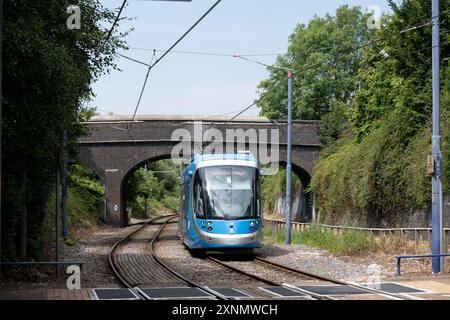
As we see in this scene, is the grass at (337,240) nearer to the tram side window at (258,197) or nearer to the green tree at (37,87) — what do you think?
the tram side window at (258,197)

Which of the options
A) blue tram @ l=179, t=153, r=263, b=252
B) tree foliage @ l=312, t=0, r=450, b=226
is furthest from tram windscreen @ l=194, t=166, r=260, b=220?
tree foliage @ l=312, t=0, r=450, b=226

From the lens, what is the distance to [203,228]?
23.5 metres

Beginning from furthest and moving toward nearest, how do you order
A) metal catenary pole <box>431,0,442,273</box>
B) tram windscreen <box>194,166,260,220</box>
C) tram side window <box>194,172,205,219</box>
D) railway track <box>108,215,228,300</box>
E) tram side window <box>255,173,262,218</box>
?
1. tram side window <box>255,173,262,218</box>
2. tram side window <box>194,172,205,219</box>
3. tram windscreen <box>194,166,260,220</box>
4. metal catenary pole <box>431,0,442,273</box>
5. railway track <box>108,215,228,300</box>

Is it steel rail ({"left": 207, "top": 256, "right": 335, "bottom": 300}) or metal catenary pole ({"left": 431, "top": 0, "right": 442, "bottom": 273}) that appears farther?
metal catenary pole ({"left": 431, "top": 0, "right": 442, "bottom": 273})

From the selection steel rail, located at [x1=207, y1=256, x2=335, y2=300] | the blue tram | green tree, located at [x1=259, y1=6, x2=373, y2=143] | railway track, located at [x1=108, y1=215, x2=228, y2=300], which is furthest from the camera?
green tree, located at [x1=259, y1=6, x2=373, y2=143]

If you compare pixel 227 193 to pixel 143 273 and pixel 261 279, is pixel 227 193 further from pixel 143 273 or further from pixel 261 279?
pixel 261 279

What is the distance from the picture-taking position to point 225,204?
23.5m

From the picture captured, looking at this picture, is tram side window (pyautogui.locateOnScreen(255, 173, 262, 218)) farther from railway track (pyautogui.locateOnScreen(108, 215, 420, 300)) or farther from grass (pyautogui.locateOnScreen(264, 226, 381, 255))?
grass (pyautogui.locateOnScreen(264, 226, 381, 255))

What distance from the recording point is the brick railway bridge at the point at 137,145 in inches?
1992

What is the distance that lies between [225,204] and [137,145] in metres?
29.7

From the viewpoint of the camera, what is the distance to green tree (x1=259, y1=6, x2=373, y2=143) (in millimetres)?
65312

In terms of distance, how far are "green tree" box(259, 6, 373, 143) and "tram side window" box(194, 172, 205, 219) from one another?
4021cm

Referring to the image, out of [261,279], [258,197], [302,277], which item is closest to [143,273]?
[261,279]

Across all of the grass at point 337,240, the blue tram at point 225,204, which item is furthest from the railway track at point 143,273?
the grass at point 337,240
